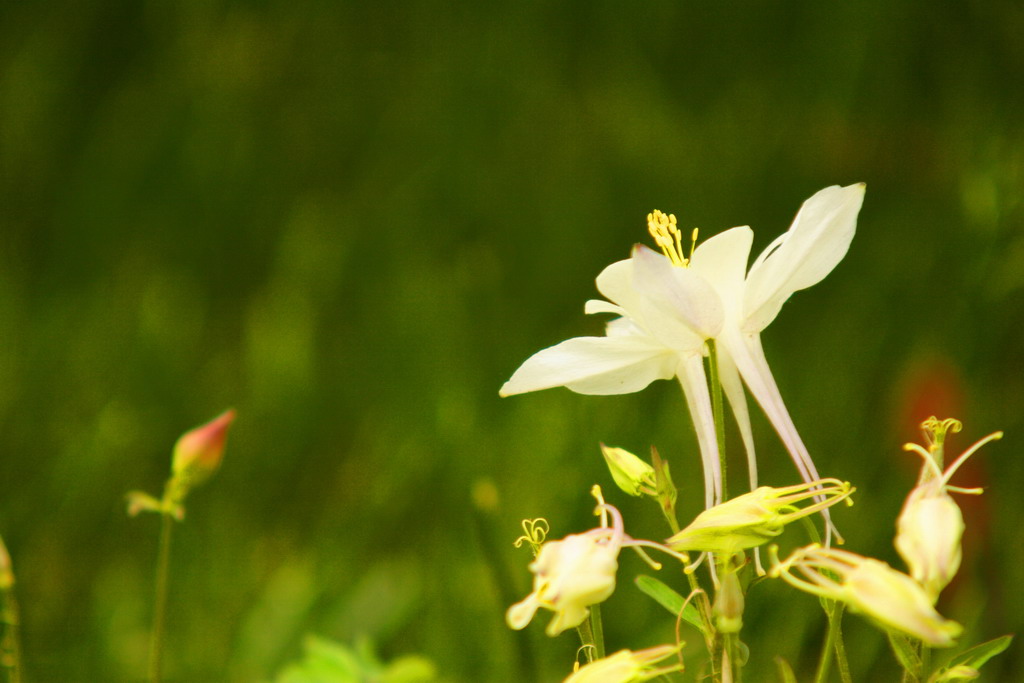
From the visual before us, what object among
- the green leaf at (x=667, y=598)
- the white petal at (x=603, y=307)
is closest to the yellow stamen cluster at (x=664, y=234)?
the white petal at (x=603, y=307)

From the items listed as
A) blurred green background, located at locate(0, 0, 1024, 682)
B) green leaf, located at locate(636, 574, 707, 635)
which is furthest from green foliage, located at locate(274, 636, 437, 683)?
green leaf, located at locate(636, 574, 707, 635)

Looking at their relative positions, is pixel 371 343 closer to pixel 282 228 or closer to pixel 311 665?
pixel 282 228

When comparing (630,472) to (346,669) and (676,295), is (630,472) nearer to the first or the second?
(676,295)

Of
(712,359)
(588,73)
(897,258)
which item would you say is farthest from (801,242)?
(588,73)

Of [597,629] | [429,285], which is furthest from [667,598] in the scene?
[429,285]

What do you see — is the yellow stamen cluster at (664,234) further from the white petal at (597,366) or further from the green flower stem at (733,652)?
the green flower stem at (733,652)

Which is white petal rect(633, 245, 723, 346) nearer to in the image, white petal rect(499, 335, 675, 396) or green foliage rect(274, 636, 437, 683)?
white petal rect(499, 335, 675, 396)
